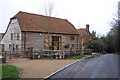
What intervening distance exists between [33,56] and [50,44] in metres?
15.1

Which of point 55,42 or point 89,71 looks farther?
point 55,42

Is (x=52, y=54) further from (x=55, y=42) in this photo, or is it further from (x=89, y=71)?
(x=89, y=71)

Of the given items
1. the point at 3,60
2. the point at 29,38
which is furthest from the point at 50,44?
the point at 3,60

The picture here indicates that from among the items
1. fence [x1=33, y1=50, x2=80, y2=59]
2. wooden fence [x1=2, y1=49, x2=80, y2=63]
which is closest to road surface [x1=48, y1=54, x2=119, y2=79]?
wooden fence [x1=2, y1=49, x2=80, y2=63]

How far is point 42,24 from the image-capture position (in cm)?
4912

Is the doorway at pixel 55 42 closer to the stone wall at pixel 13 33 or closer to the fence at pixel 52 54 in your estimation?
the stone wall at pixel 13 33

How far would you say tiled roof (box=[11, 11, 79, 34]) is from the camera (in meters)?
45.4

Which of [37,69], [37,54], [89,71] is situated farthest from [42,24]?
[89,71]

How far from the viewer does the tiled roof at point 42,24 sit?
45.4m

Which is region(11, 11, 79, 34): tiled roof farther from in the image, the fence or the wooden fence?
the wooden fence

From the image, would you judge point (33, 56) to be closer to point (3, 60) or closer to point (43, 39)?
point (3, 60)

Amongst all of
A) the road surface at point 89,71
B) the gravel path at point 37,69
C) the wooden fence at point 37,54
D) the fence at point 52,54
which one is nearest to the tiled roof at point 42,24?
the fence at point 52,54

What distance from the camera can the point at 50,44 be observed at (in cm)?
4841

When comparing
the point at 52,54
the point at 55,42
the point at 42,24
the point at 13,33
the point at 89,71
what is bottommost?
the point at 89,71
